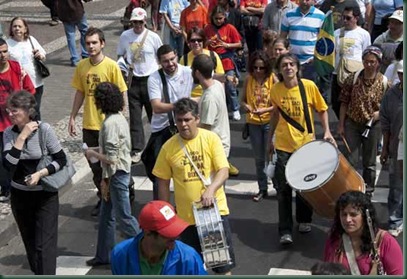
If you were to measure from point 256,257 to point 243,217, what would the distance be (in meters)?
1.06

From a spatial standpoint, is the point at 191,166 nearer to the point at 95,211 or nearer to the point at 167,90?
the point at 167,90

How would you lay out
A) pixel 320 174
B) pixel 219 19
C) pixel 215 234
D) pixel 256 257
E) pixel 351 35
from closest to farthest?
pixel 215 234, pixel 320 174, pixel 256 257, pixel 351 35, pixel 219 19

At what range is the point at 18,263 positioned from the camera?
28.4 ft

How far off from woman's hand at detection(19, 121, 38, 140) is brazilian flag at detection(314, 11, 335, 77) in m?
4.97

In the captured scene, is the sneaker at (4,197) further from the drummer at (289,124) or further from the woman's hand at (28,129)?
the drummer at (289,124)

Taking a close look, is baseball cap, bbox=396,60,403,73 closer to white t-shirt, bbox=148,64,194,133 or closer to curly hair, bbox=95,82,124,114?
white t-shirt, bbox=148,64,194,133

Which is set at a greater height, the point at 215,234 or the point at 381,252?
the point at 381,252

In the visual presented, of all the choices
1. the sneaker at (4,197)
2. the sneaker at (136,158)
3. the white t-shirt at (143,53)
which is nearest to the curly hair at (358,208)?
the sneaker at (4,197)

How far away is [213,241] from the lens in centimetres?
678

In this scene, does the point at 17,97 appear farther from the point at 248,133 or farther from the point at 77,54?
the point at 77,54

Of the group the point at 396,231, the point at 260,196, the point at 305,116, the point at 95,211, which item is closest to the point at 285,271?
the point at 396,231

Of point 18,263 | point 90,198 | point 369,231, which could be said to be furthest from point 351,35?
point 369,231

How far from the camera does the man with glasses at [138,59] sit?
1140 centimetres

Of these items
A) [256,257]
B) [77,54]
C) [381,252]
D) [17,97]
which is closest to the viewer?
[381,252]
